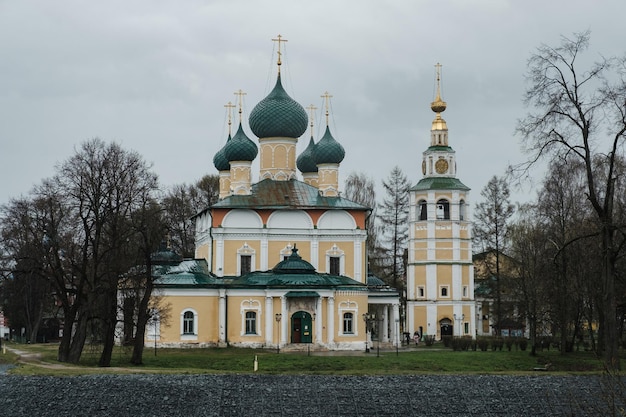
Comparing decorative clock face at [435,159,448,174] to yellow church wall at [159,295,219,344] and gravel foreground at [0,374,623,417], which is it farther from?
gravel foreground at [0,374,623,417]

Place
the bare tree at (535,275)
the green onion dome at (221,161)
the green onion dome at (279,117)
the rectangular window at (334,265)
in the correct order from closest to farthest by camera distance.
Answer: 1. the bare tree at (535,275)
2. the rectangular window at (334,265)
3. the green onion dome at (279,117)
4. the green onion dome at (221,161)

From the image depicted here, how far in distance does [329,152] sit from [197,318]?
11.2 m

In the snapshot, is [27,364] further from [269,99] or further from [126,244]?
[269,99]

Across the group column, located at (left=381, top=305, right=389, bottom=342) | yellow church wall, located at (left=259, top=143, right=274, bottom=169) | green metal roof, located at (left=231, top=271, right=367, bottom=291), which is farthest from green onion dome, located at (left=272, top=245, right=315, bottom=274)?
yellow church wall, located at (left=259, top=143, right=274, bottom=169)

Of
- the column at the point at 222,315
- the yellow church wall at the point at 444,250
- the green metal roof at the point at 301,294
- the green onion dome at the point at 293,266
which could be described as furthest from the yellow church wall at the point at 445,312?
the column at the point at 222,315

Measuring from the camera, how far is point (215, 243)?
4625 centimetres

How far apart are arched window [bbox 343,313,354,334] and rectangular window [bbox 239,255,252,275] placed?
17.7ft

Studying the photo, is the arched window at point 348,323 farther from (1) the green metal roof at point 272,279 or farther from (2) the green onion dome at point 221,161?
(2) the green onion dome at point 221,161

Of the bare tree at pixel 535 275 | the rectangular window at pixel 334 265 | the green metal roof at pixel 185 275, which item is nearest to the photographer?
the bare tree at pixel 535 275

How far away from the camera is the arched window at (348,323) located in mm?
43969

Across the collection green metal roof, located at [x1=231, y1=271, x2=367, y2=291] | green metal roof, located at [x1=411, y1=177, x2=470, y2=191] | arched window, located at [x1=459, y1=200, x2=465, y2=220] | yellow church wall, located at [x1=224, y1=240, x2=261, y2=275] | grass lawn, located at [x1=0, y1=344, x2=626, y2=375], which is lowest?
grass lawn, located at [x1=0, y1=344, x2=626, y2=375]

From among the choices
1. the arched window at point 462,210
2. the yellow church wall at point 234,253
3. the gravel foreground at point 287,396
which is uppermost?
the arched window at point 462,210

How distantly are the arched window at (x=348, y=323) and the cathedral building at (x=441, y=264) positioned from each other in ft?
40.9

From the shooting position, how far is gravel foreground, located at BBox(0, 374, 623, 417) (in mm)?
22531
